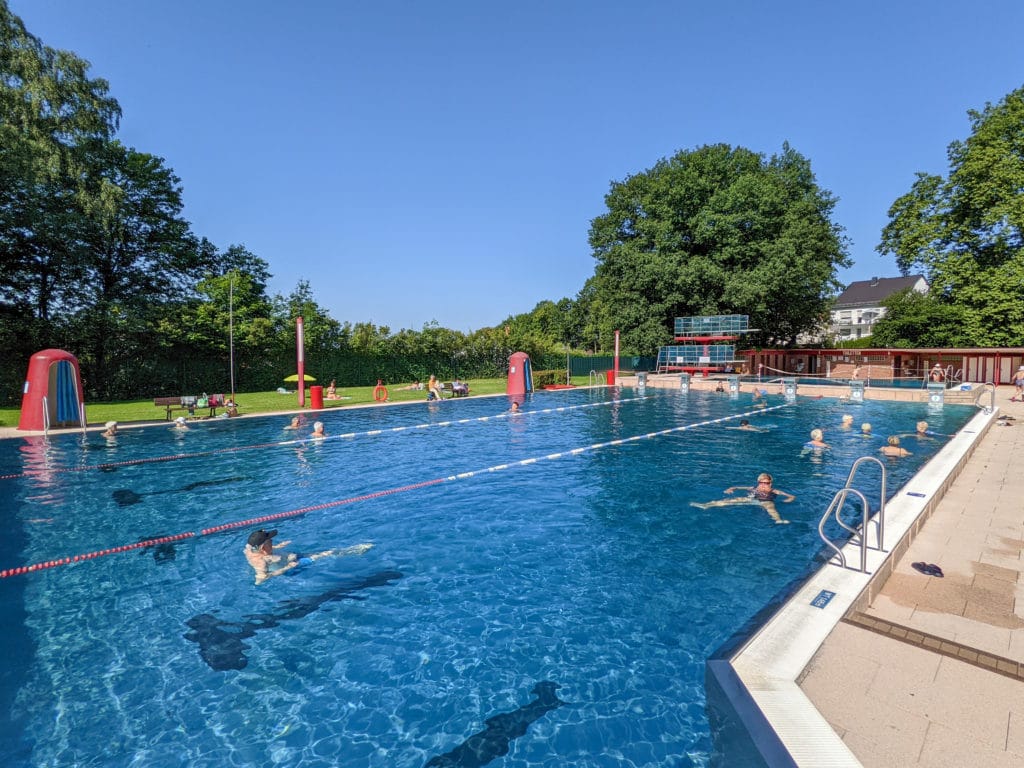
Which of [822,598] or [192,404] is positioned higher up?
[192,404]

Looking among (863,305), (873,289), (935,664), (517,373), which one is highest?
(873,289)

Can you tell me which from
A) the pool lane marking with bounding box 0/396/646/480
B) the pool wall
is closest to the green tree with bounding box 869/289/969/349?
the pool lane marking with bounding box 0/396/646/480

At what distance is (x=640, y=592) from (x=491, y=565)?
1.93 metres

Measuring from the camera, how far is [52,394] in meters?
16.0

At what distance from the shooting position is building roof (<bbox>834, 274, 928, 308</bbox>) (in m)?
72.2

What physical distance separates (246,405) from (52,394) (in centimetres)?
710

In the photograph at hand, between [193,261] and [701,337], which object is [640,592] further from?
[193,261]

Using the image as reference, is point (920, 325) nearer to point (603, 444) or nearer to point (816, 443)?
point (816, 443)

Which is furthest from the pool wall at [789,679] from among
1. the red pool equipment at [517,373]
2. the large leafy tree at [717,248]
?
the large leafy tree at [717,248]

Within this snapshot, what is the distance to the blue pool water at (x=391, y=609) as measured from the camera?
3.73 metres

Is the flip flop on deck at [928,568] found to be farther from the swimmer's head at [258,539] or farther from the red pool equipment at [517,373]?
the red pool equipment at [517,373]

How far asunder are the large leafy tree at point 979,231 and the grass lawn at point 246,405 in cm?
3109

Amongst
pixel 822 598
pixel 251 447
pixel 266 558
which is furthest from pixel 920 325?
pixel 266 558

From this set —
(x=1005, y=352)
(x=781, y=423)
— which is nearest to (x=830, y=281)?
(x=1005, y=352)
